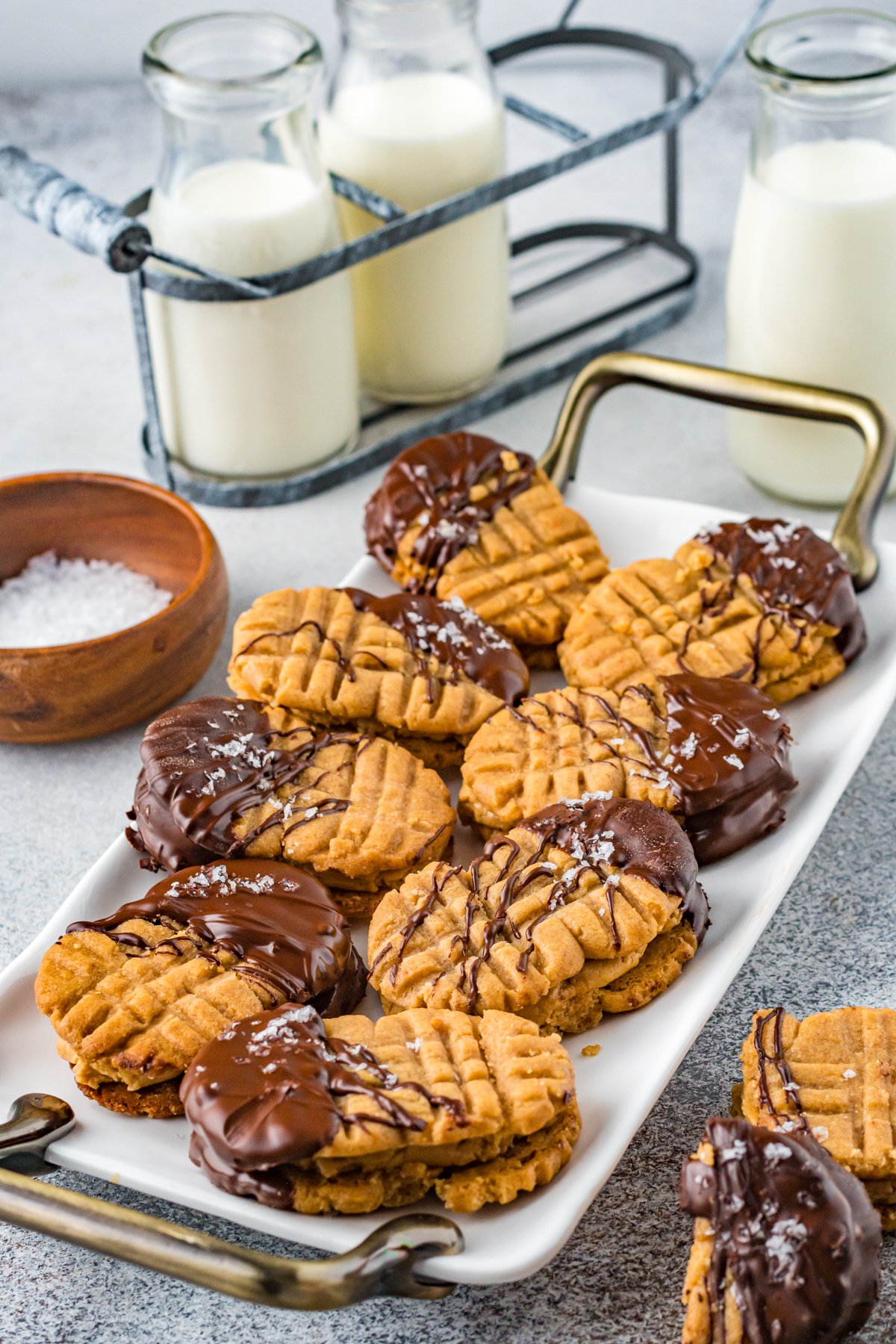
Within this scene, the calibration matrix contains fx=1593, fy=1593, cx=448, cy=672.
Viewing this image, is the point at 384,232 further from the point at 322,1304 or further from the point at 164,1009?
the point at 322,1304

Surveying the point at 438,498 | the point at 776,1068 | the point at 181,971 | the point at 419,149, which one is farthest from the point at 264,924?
the point at 419,149

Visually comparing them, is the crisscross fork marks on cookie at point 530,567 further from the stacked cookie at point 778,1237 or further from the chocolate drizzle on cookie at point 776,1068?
the stacked cookie at point 778,1237

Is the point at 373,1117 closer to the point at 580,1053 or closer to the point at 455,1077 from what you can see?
the point at 455,1077

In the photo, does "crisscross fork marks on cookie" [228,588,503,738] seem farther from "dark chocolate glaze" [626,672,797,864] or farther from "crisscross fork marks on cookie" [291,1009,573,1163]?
"crisscross fork marks on cookie" [291,1009,573,1163]

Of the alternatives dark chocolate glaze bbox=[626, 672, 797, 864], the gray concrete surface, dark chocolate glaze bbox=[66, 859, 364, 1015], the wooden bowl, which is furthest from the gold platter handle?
dark chocolate glaze bbox=[66, 859, 364, 1015]

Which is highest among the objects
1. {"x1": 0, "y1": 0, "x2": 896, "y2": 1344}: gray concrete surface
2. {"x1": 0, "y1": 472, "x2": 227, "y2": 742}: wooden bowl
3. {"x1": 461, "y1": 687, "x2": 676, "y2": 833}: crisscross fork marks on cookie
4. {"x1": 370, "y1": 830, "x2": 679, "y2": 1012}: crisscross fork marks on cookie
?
{"x1": 370, "y1": 830, "x2": 679, "y2": 1012}: crisscross fork marks on cookie

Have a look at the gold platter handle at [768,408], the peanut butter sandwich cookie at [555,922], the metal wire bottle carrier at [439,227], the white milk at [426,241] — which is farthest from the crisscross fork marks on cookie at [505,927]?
the white milk at [426,241]
